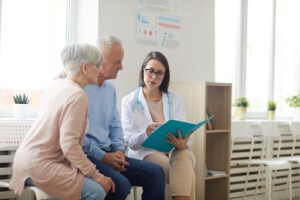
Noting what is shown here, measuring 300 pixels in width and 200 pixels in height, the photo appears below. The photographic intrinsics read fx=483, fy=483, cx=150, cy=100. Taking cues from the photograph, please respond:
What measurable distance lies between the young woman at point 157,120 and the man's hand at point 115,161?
301mm

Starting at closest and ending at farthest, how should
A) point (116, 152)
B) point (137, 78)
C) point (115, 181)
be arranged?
point (115, 181) < point (116, 152) < point (137, 78)

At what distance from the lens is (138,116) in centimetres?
328

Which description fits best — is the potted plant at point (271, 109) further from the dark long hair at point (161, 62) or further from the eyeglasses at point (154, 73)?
the eyeglasses at point (154, 73)

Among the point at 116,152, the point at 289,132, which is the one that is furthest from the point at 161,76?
the point at 289,132

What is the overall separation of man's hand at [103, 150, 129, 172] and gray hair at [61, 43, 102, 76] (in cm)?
60

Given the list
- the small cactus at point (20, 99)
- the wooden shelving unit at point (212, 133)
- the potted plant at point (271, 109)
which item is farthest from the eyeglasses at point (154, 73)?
the potted plant at point (271, 109)

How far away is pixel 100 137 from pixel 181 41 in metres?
1.55

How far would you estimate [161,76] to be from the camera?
3.34 metres

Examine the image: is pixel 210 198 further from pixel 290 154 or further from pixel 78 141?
pixel 78 141

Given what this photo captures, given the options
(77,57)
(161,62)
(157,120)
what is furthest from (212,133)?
(77,57)

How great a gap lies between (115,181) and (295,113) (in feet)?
10.7

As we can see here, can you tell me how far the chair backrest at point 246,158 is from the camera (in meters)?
4.53

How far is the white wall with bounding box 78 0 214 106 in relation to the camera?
11.9 ft

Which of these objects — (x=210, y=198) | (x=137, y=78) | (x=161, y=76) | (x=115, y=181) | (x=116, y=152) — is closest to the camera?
(x=115, y=181)
